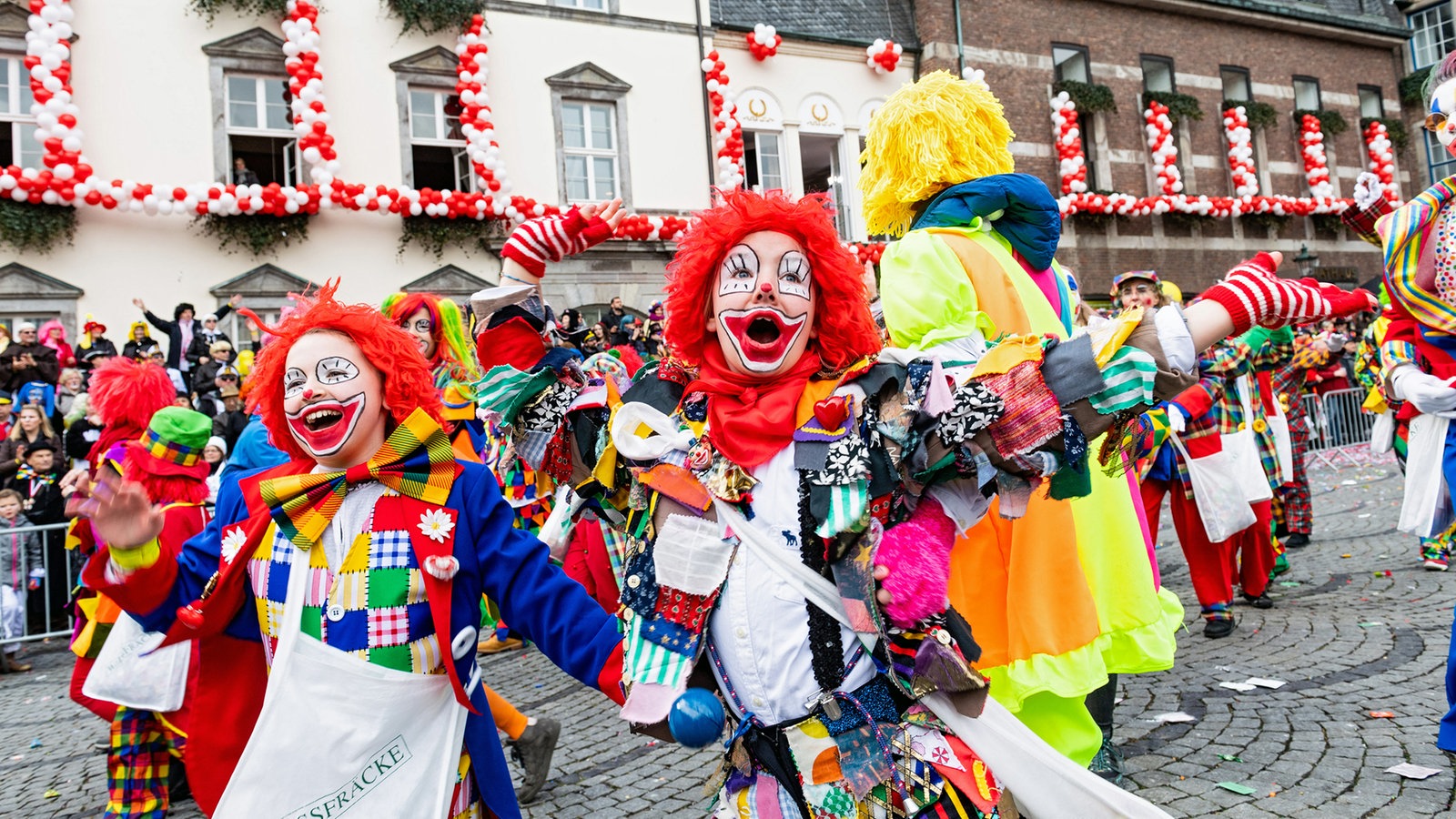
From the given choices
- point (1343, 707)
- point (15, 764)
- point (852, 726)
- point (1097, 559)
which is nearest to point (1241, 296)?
point (852, 726)

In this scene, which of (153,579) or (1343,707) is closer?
(153,579)

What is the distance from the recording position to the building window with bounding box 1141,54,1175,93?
815 inches

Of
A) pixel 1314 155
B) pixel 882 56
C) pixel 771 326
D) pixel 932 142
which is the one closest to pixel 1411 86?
pixel 1314 155

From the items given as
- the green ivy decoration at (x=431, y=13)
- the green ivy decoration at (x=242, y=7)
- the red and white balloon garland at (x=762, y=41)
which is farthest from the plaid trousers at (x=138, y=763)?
the red and white balloon garland at (x=762, y=41)

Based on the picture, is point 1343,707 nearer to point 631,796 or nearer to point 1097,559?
point 1097,559

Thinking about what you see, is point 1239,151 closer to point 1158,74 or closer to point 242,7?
point 1158,74

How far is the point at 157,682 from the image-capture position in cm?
339

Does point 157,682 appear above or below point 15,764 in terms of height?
above

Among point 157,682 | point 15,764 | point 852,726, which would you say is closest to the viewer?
point 852,726

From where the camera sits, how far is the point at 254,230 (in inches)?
518

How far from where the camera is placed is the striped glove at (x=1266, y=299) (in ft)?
5.11

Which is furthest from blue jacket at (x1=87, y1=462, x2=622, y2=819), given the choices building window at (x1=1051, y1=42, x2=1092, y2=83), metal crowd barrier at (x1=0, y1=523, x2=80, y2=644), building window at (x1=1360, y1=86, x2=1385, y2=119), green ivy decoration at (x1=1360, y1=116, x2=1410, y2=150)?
building window at (x1=1360, y1=86, x2=1385, y2=119)

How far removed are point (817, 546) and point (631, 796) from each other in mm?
2247

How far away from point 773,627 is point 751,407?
0.43m
